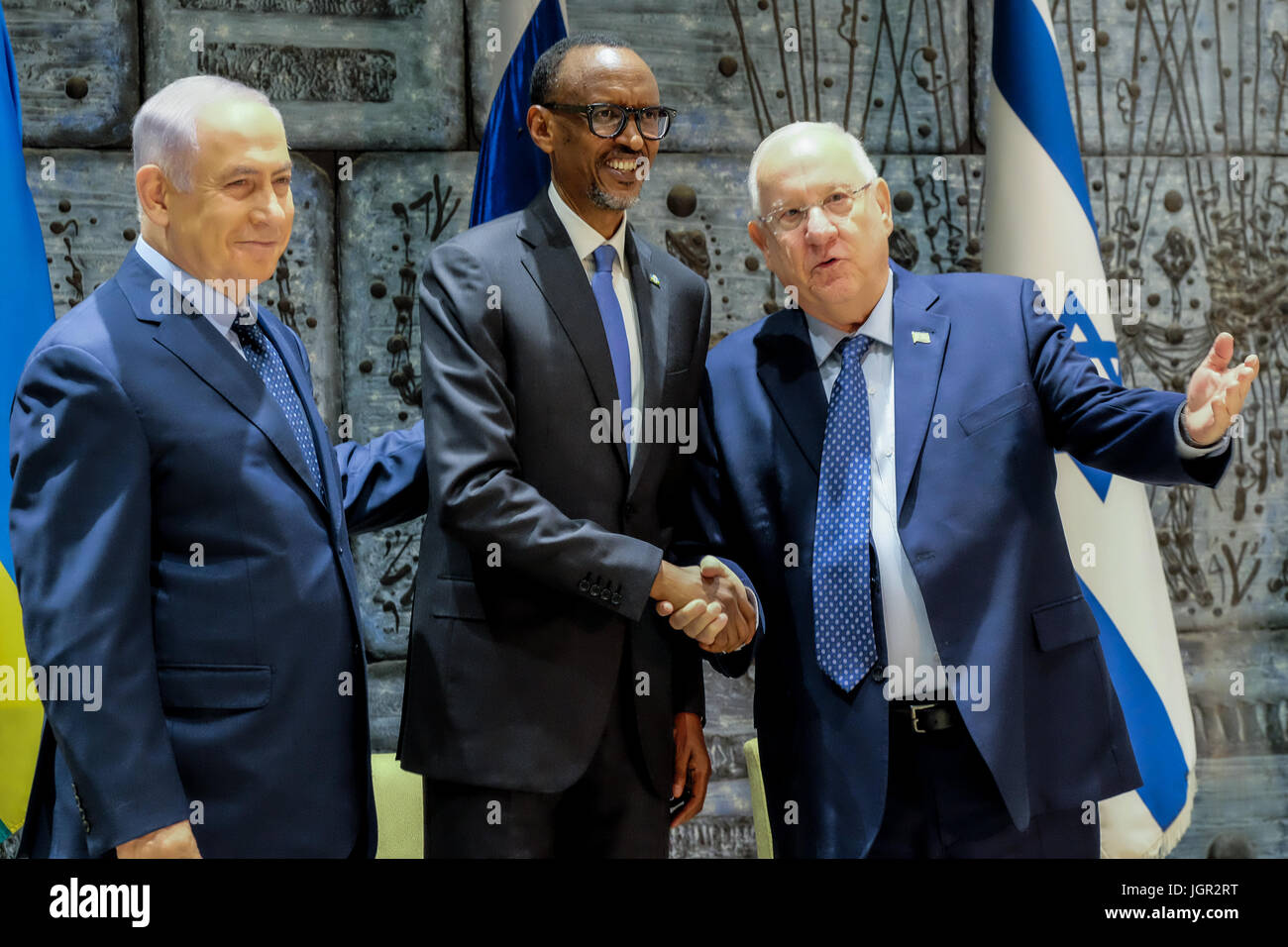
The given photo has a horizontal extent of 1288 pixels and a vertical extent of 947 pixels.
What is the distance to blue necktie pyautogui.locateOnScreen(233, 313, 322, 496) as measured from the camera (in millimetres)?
2115

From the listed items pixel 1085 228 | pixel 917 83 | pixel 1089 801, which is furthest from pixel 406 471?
pixel 917 83

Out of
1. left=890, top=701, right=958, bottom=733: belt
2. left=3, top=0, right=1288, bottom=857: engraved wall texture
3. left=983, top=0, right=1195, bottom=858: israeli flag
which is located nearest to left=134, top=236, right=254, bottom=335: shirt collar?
left=890, top=701, right=958, bottom=733: belt

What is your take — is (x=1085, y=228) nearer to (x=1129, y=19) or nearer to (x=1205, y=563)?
(x=1129, y=19)

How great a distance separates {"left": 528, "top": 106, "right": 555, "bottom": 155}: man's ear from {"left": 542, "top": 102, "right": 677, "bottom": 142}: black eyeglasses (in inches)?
0.8

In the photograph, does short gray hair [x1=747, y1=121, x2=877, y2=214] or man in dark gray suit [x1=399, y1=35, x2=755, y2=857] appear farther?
short gray hair [x1=747, y1=121, x2=877, y2=214]

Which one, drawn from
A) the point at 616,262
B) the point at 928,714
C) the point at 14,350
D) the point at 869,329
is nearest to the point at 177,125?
the point at 616,262

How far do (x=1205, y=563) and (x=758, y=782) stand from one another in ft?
6.58

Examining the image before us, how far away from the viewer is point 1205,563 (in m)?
4.25

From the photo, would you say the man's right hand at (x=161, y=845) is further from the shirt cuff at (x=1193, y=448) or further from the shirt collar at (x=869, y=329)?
the shirt cuff at (x=1193, y=448)

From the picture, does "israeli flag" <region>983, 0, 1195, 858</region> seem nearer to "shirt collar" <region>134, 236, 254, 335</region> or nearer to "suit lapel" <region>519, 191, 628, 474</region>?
"suit lapel" <region>519, 191, 628, 474</region>

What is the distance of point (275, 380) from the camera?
2133mm

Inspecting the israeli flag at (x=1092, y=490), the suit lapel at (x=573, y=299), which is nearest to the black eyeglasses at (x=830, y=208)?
the suit lapel at (x=573, y=299)

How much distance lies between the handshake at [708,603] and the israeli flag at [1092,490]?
1538 millimetres
